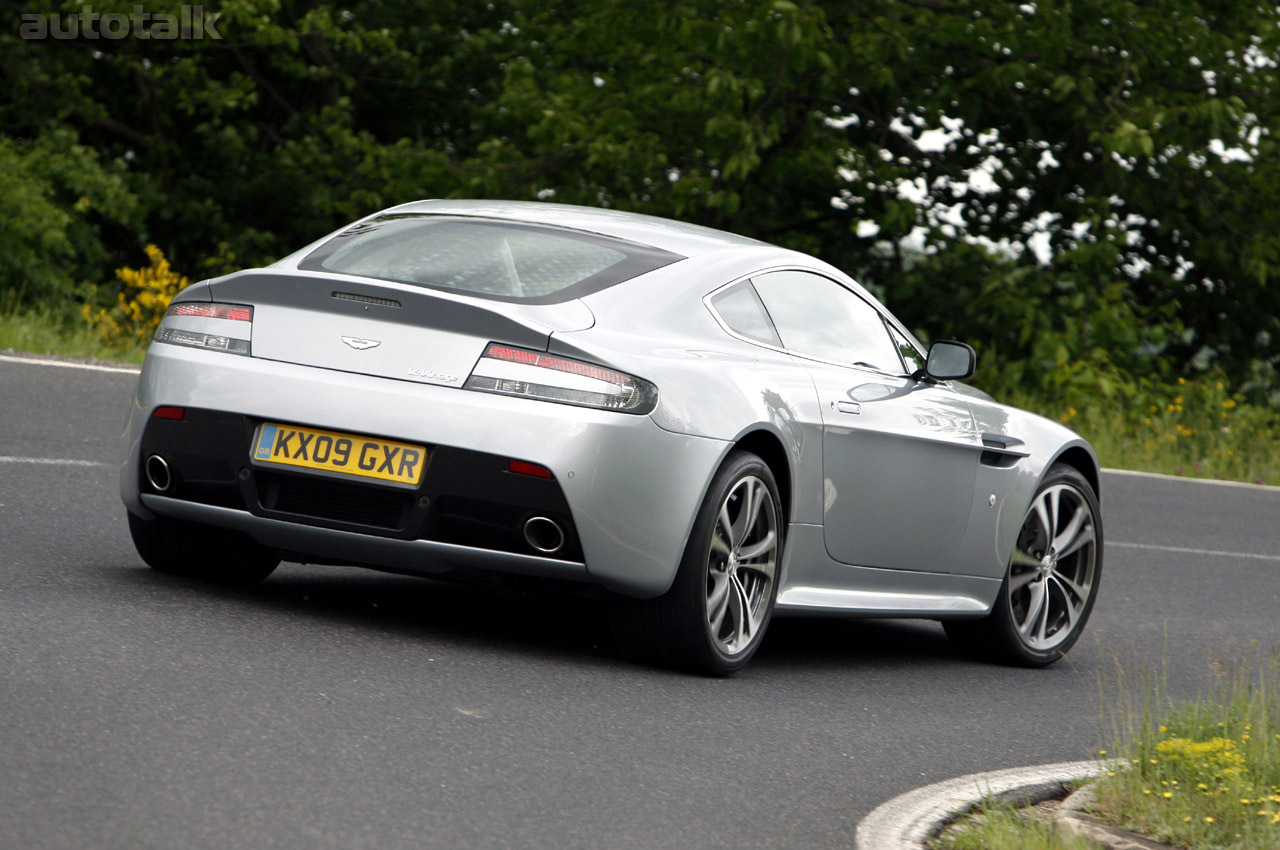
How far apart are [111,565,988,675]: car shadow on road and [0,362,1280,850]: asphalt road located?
21mm

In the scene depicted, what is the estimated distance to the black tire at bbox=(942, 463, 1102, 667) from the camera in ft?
24.3

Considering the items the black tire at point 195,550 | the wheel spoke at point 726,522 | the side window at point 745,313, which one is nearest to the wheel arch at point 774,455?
the wheel spoke at point 726,522

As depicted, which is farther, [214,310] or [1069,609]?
[1069,609]

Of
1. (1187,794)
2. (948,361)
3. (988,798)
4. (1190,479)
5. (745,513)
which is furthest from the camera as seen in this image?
(1190,479)

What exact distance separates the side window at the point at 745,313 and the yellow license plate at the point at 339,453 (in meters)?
1.29

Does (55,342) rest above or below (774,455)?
below

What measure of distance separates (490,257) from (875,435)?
154 centimetres

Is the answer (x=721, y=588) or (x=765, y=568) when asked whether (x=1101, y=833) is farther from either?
(x=765, y=568)

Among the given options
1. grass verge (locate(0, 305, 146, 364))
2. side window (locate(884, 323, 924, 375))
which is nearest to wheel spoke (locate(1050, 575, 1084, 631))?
side window (locate(884, 323, 924, 375))

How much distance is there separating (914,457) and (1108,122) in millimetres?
13643

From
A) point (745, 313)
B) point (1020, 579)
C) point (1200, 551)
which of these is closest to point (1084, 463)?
point (1020, 579)

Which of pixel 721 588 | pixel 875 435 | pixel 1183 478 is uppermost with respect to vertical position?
pixel 875 435

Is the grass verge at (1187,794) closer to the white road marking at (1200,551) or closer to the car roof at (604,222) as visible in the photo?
the car roof at (604,222)

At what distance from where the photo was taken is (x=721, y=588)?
19.1 ft
